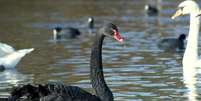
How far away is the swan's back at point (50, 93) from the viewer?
32.9 ft

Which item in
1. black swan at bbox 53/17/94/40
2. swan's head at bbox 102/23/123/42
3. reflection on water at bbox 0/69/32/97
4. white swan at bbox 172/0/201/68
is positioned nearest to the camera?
swan's head at bbox 102/23/123/42

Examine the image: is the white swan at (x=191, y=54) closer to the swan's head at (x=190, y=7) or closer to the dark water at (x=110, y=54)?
the swan's head at (x=190, y=7)

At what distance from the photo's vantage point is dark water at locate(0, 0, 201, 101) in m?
13.6

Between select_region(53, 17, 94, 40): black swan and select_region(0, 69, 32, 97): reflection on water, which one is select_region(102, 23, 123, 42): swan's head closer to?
select_region(0, 69, 32, 97): reflection on water

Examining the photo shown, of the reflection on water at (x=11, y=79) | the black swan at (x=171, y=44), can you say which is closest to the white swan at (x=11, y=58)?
the reflection on water at (x=11, y=79)

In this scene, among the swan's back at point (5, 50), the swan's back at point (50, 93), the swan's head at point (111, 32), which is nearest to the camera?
the swan's back at point (50, 93)

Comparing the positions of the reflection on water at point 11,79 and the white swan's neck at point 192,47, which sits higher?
the white swan's neck at point 192,47

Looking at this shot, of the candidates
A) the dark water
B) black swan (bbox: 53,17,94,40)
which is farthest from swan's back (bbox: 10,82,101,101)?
black swan (bbox: 53,17,94,40)

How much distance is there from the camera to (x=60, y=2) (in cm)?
4350

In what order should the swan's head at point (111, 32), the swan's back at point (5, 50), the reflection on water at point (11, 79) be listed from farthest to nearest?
the swan's back at point (5, 50) < the reflection on water at point (11, 79) < the swan's head at point (111, 32)

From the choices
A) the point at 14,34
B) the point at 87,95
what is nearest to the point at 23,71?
the point at 87,95

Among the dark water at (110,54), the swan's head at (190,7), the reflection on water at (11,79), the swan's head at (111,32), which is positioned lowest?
the reflection on water at (11,79)

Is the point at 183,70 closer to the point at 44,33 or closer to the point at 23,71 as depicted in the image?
the point at 23,71

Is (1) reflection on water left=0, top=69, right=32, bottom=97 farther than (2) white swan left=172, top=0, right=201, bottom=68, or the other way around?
(2) white swan left=172, top=0, right=201, bottom=68
